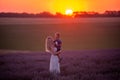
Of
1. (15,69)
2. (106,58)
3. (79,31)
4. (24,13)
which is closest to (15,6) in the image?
(24,13)

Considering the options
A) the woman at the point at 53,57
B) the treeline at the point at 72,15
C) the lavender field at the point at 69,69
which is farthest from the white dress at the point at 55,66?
the treeline at the point at 72,15

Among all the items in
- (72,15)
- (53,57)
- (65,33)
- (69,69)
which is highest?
(72,15)

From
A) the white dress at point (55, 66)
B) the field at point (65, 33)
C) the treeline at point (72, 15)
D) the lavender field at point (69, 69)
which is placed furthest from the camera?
the field at point (65, 33)

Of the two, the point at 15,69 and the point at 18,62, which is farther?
the point at 18,62

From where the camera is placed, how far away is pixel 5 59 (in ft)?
45.9

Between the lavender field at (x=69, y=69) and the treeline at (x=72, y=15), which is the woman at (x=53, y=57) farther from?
the treeline at (x=72, y=15)

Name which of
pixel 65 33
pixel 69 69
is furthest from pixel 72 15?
pixel 65 33

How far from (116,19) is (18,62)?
11.6 feet

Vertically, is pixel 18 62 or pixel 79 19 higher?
pixel 79 19

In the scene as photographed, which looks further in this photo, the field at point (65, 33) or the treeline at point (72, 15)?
the field at point (65, 33)

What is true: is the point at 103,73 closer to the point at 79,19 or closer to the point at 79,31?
the point at 79,19

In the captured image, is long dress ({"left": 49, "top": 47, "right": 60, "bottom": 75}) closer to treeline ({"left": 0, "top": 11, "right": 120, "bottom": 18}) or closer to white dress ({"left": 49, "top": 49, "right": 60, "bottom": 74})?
white dress ({"left": 49, "top": 49, "right": 60, "bottom": 74})

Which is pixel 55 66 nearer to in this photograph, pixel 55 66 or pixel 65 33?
pixel 55 66

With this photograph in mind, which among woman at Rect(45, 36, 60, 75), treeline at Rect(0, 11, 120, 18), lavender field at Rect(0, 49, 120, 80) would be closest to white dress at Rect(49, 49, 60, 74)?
woman at Rect(45, 36, 60, 75)
